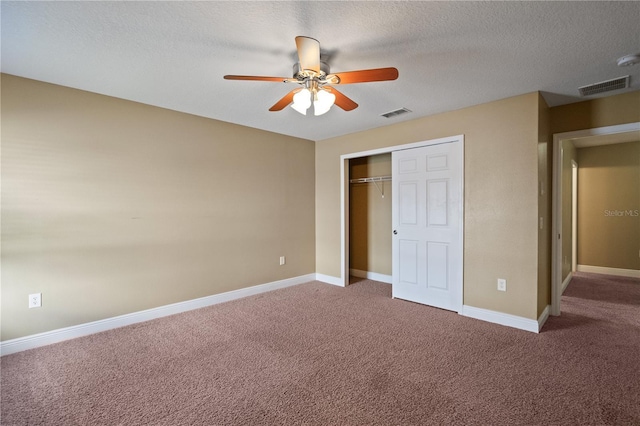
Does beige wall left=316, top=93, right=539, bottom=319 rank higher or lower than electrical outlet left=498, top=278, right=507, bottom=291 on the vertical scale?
higher

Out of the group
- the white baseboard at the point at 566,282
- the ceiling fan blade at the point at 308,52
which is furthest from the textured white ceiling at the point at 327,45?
the white baseboard at the point at 566,282

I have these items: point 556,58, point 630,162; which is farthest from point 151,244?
point 630,162

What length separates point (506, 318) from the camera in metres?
3.16

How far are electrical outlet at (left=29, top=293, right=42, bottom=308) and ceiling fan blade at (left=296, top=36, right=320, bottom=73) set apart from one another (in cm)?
312

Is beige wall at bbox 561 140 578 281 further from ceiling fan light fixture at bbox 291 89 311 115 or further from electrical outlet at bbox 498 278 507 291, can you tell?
ceiling fan light fixture at bbox 291 89 311 115

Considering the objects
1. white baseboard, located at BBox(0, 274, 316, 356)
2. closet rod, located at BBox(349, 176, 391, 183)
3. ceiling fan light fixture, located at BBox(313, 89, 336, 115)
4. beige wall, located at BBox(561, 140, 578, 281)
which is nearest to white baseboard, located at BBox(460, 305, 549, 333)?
beige wall, located at BBox(561, 140, 578, 281)

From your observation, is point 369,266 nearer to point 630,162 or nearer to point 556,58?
point 556,58

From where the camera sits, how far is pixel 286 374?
2256mm

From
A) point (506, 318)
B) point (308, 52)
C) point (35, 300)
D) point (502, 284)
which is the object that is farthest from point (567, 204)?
point (35, 300)

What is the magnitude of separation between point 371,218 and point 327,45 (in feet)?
11.4

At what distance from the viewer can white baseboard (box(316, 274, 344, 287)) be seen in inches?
190

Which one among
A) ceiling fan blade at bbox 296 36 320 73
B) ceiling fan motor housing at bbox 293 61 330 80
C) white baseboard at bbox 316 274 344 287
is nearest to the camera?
ceiling fan blade at bbox 296 36 320 73

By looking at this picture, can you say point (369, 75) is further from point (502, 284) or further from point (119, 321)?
point (119, 321)

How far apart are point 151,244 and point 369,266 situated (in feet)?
11.3
